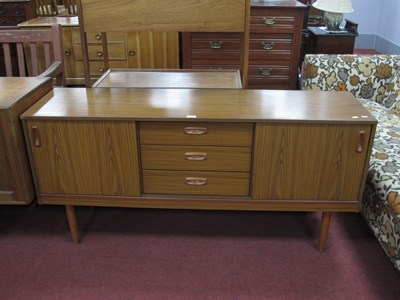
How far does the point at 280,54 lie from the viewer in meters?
2.90

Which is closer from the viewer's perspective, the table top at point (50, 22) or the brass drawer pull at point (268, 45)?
the brass drawer pull at point (268, 45)

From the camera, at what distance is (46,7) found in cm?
405

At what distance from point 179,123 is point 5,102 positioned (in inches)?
24.8

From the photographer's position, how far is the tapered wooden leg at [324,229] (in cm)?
158

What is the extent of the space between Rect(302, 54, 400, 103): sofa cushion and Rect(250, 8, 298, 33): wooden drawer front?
2.18 feet

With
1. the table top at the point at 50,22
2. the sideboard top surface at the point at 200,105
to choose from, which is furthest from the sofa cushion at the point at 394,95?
the table top at the point at 50,22

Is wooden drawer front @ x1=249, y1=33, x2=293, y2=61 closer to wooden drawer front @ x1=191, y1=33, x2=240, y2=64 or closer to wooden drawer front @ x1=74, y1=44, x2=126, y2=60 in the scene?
wooden drawer front @ x1=191, y1=33, x2=240, y2=64

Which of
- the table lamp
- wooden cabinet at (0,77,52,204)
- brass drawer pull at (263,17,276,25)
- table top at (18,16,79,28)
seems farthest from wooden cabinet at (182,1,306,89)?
wooden cabinet at (0,77,52,204)

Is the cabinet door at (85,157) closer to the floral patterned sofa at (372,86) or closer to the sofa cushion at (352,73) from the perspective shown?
the floral patterned sofa at (372,86)

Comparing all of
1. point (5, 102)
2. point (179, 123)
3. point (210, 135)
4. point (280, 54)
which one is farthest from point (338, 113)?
point (280, 54)

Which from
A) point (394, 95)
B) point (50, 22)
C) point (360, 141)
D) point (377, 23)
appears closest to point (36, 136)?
point (360, 141)

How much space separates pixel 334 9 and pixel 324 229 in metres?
2.00

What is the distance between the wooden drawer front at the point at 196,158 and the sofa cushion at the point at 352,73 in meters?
1.02

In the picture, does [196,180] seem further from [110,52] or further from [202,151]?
[110,52]
